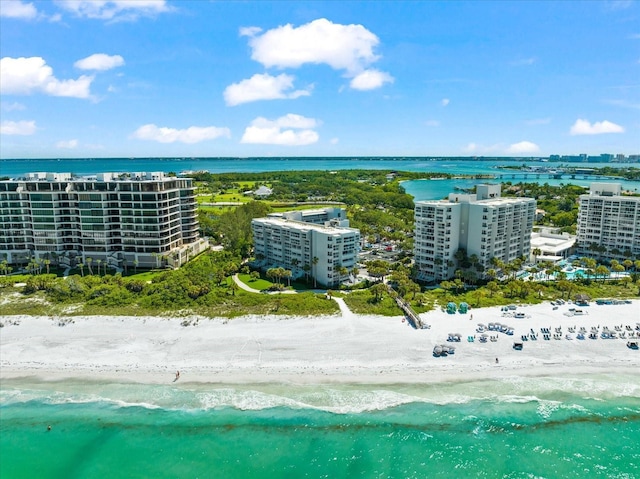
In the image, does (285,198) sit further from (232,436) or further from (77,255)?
(232,436)

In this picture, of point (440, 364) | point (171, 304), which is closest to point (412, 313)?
point (440, 364)

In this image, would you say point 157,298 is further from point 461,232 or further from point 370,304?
point 461,232

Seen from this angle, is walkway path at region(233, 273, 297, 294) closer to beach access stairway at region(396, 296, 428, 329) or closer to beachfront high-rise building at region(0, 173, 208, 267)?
beachfront high-rise building at region(0, 173, 208, 267)

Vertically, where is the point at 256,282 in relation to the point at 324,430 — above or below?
above

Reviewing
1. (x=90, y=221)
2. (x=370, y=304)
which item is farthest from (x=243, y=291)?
(x=90, y=221)

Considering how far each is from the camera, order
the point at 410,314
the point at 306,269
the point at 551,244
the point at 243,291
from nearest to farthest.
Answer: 1. the point at 410,314
2. the point at 243,291
3. the point at 306,269
4. the point at 551,244

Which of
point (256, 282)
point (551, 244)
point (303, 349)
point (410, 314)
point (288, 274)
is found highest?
point (551, 244)
